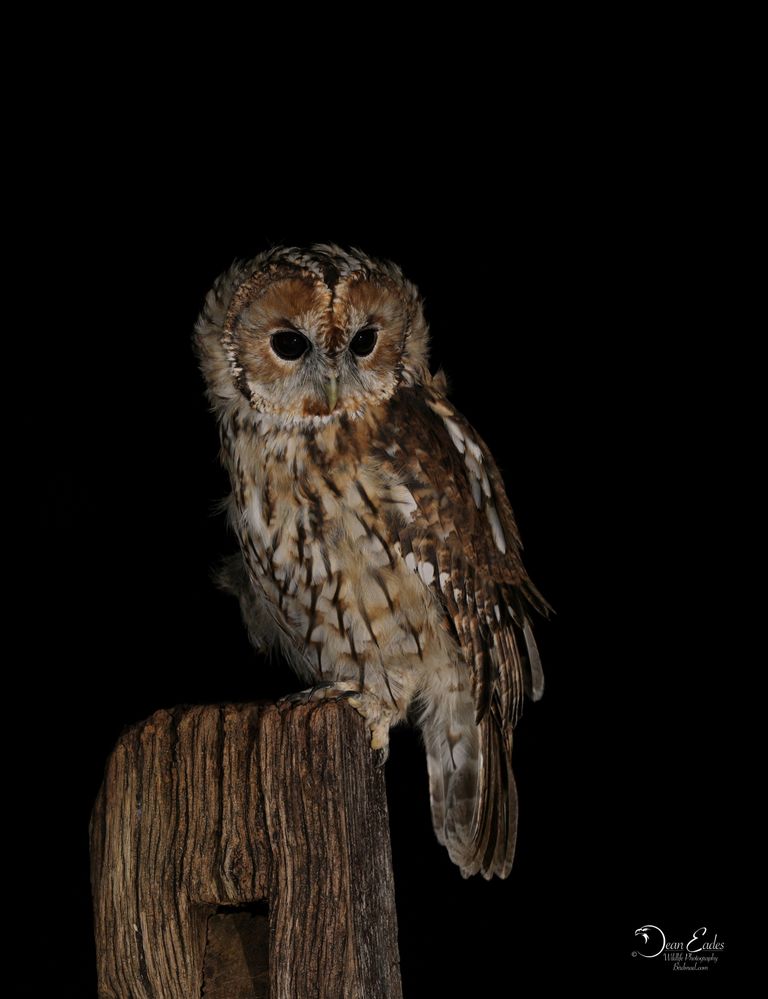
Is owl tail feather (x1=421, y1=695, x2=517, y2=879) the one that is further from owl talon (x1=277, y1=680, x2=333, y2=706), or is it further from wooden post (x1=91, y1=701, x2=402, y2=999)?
wooden post (x1=91, y1=701, x2=402, y2=999)

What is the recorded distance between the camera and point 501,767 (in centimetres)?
215

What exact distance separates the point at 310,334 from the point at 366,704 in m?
0.64

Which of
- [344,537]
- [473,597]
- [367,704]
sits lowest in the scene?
[367,704]

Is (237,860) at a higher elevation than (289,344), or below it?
below

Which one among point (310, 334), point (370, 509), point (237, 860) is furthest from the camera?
point (370, 509)

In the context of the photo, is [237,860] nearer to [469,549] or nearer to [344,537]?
[344,537]

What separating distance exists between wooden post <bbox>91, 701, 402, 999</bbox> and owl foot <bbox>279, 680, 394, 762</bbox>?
0.25 metres

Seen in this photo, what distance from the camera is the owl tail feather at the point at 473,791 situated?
211 centimetres

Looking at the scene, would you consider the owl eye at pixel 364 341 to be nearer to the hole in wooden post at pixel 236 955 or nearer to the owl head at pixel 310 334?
the owl head at pixel 310 334

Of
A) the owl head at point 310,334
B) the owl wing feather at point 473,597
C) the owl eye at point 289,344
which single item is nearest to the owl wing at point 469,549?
the owl wing feather at point 473,597

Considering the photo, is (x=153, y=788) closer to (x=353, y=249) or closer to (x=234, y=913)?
(x=234, y=913)

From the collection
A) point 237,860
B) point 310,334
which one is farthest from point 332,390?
point 237,860

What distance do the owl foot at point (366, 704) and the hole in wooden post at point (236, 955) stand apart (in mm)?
357

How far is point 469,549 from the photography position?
6.79 feet
